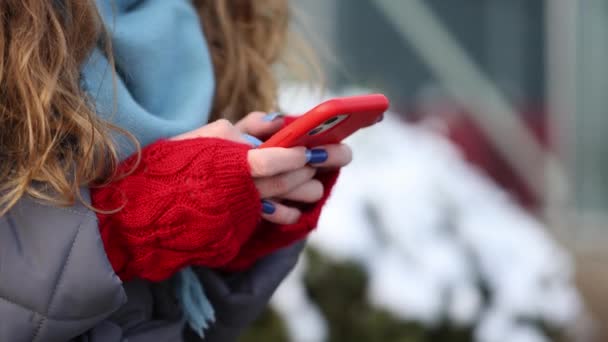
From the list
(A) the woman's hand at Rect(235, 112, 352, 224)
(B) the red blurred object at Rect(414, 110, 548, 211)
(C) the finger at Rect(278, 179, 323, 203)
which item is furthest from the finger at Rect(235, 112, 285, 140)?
(B) the red blurred object at Rect(414, 110, 548, 211)

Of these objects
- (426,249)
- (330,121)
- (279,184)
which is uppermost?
(330,121)

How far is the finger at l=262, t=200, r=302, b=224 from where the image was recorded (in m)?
1.30

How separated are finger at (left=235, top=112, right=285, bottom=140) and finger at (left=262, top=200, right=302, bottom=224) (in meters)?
0.13

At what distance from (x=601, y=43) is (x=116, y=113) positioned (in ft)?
18.8

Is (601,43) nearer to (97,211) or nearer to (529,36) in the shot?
(529,36)

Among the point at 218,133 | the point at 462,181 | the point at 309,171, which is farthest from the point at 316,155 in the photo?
the point at 462,181

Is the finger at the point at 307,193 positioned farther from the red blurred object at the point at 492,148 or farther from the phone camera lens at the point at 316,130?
the red blurred object at the point at 492,148

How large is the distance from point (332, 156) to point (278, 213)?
Answer: 11cm

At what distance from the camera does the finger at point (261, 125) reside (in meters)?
1.38

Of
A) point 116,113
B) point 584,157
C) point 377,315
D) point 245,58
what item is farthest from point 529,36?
point 116,113

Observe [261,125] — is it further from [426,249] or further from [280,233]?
[426,249]

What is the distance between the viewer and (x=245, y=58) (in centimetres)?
162

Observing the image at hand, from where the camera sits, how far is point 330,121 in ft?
3.95

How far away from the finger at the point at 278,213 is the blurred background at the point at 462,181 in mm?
742
